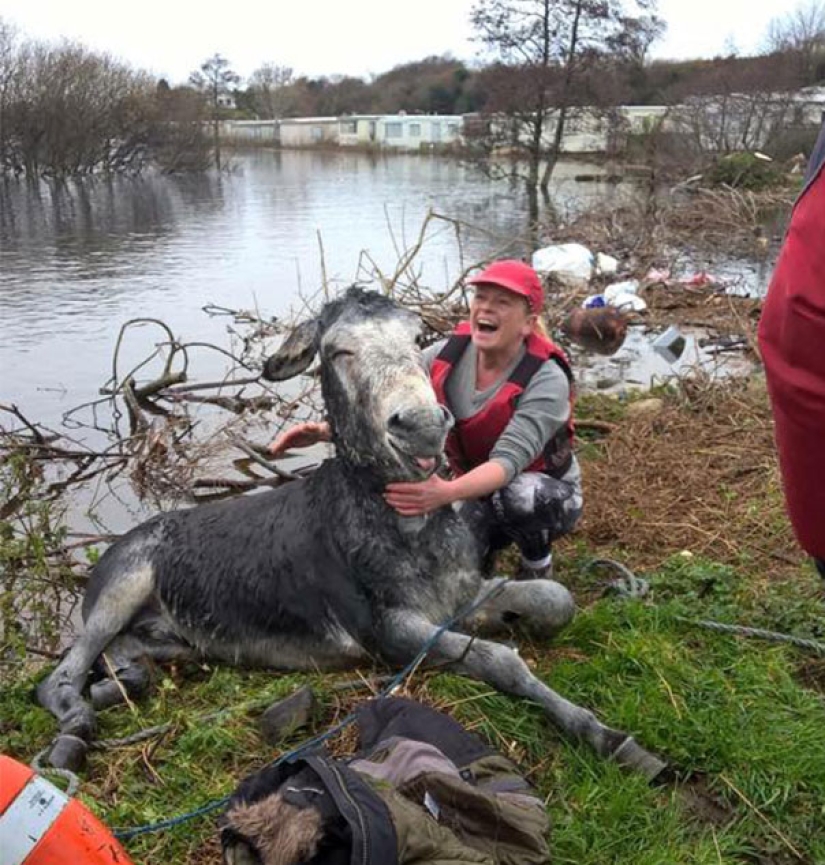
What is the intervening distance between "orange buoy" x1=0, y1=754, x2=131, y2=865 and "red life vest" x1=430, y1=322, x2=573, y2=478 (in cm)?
272

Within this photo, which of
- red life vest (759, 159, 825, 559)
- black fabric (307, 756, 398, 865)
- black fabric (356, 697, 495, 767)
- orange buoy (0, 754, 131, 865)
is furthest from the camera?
black fabric (356, 697, 495, 767)

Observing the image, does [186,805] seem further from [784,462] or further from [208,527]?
[784,462]

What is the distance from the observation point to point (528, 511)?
15.4ft

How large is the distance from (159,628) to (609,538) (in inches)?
112

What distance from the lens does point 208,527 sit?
4.73 metres

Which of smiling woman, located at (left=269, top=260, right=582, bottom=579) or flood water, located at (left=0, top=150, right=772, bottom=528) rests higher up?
smiling woman, located at (left=269, top=260, right=582, bottom=579)

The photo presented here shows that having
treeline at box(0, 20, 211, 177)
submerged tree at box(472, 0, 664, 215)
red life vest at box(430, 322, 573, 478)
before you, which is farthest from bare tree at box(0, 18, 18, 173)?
red life vest at box(430, 322, 573, 478)

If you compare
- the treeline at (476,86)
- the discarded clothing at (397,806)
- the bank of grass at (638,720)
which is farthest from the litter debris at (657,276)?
the discarded clothing at (397,806)

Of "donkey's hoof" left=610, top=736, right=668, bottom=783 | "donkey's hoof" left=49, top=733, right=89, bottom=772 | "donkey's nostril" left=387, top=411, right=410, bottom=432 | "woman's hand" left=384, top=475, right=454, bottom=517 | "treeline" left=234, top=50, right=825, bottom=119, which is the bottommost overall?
"donkey's hoof" left=49, top=733, right=89, bottom=772

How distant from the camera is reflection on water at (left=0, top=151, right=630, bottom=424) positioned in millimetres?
13781

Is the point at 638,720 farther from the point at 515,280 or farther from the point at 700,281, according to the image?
the point at 700,281

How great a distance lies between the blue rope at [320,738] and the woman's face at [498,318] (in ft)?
3.81

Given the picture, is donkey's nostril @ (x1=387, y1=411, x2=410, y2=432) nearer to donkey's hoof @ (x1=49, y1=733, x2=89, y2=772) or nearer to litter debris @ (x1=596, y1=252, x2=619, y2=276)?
donkey's hoof @ (x1=49, y1=733, x2=89, y2=772)

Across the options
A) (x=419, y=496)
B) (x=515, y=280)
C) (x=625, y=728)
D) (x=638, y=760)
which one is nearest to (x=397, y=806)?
(x=638, y=760)
